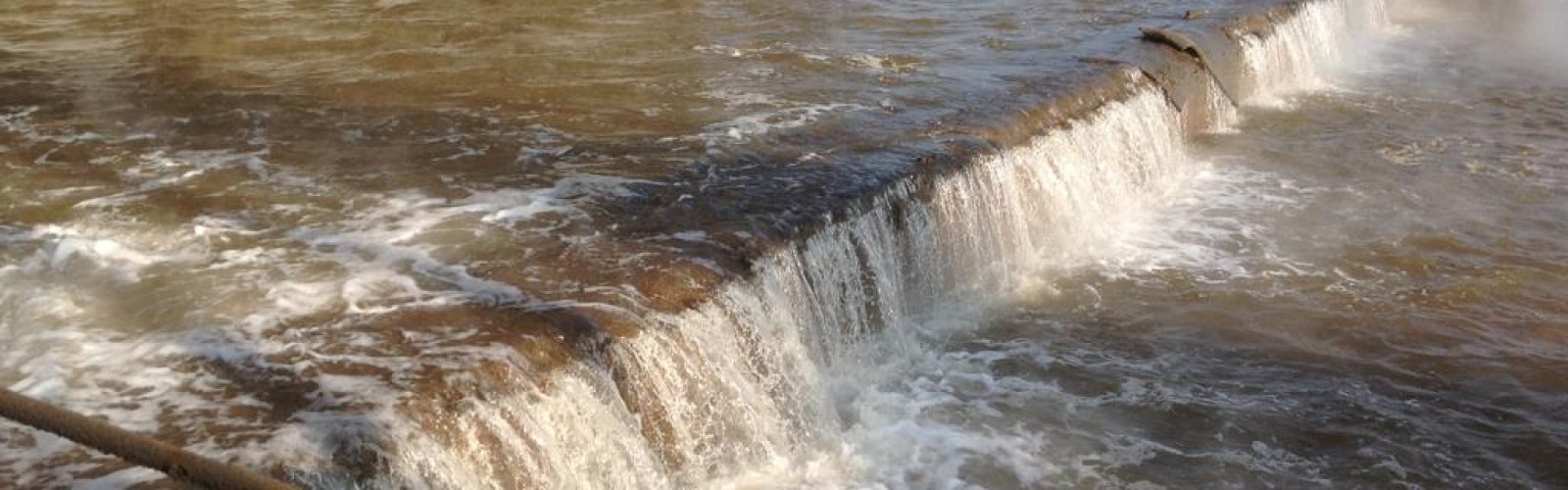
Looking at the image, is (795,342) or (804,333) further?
(804,333)

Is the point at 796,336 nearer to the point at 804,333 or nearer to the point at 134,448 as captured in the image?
the point at 804,333

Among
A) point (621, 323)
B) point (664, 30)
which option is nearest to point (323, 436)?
point (621, 323)

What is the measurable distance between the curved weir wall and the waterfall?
107 inches

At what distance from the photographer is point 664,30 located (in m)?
11.7

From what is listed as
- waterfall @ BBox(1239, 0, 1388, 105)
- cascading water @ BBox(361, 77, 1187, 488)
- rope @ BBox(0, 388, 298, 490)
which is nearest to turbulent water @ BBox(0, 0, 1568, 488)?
cascading water @ BBox(361, 77, 1187, 488)

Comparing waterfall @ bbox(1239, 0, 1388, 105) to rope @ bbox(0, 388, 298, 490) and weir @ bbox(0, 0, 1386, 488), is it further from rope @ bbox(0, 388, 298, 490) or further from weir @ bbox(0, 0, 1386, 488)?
rope @ bbox(0, 388, 298, 490)

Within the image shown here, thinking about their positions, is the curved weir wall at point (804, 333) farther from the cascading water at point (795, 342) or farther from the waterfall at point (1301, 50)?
the waterfall at point (1301, 50)

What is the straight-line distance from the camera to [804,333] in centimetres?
654

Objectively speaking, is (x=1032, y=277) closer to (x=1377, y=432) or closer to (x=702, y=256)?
(x=1377, y=432)

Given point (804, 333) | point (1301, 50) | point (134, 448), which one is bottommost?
point (804, 333)

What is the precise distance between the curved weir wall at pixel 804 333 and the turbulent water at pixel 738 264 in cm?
2

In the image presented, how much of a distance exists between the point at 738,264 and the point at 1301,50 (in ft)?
35.2

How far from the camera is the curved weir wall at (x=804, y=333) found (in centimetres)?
488

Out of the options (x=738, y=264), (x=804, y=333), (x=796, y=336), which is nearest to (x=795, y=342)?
(x=796, y=336)
